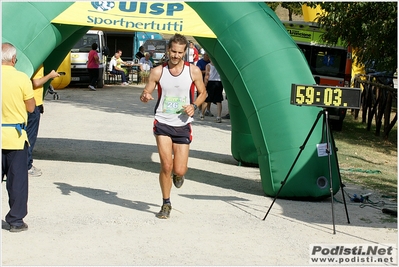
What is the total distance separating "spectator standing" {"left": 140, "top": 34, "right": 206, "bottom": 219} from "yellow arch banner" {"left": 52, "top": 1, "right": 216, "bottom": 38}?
146 centimetres

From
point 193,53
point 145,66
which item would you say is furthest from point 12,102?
point 193,53

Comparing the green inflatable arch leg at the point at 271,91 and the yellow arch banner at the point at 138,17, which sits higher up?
the yellow arch banner at the point at 138,17

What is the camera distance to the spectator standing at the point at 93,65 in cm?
2634

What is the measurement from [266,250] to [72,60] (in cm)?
2154

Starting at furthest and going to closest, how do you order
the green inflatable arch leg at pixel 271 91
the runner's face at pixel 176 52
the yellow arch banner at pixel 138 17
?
the yellow arch banner at pixel 138 17, the green inflatable arch leg at pixel 271 91, the runner's face at pixel 176 52

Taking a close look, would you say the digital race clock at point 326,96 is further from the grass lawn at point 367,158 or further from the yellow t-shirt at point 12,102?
the yellow t-shirt at point 12,102

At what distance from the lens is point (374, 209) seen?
8.70 metres

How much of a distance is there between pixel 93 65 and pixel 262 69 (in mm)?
18365

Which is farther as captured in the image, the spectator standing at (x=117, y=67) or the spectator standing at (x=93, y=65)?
the spectator standing at (x=117, y=67)

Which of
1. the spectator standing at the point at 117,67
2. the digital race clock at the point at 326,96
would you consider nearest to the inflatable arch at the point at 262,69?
the digital race clock at the point at 326,96

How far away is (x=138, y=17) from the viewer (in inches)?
368

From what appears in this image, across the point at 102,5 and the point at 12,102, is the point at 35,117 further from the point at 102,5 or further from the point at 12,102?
the point at 12,102

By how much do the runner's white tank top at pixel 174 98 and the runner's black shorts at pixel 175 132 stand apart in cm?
4

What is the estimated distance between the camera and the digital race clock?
7.58 meters
